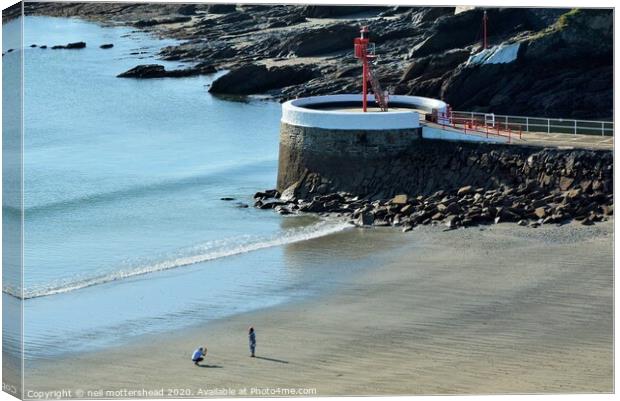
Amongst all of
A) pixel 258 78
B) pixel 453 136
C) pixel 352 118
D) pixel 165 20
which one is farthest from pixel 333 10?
pixel 453 136

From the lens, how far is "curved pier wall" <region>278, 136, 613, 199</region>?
97.9 ft

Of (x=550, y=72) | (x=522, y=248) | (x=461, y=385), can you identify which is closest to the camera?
(x=461, y=385)

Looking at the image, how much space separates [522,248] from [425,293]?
10.1 ft

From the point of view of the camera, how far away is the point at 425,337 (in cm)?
2242

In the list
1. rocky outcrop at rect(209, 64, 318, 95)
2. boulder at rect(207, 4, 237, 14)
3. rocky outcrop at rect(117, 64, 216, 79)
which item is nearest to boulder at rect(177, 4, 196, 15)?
boulder at rect(207, 4, 237, 14)

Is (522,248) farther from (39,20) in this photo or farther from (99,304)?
(39,20)

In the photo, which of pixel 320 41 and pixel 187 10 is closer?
pixel 320 41

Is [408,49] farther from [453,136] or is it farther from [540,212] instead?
[540,212]

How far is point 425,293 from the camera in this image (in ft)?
82.0

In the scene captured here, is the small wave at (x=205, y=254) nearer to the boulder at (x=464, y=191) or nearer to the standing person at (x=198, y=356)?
the boulder at (x=464, y=191)

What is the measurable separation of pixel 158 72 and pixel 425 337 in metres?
34.0

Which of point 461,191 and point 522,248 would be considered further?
point 461,191

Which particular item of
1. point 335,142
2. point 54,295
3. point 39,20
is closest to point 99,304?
point 54,295

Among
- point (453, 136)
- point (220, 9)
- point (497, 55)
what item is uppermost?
point (220, 9)
